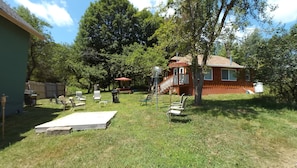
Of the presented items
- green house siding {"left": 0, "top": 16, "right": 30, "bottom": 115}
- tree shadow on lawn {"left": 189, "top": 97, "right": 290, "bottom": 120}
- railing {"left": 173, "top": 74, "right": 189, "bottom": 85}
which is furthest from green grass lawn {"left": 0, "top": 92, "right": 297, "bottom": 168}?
railing {"left": 173, "top": 74, "right": 189, "bottom": 85}

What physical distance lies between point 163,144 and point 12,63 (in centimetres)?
934

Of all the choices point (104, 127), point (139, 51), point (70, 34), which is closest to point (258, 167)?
point (104, 127)

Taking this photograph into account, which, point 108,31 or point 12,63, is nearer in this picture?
point 12,63

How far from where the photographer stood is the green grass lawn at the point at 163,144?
5.39m

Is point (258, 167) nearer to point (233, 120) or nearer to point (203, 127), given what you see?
point (203, 127)

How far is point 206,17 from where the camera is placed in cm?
1217

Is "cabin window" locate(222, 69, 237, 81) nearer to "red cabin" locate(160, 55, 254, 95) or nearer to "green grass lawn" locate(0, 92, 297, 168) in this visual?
"red cabin" locate(160, 55, 254, 95)

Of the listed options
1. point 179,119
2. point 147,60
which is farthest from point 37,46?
point 179,119

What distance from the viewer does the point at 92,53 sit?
100ft

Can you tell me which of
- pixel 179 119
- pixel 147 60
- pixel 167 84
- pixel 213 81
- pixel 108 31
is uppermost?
pixel 108 31

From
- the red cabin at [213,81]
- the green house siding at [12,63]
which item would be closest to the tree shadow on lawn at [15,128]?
the green house siding at [12,63]

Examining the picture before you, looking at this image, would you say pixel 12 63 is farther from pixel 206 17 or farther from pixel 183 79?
pixel 183 79

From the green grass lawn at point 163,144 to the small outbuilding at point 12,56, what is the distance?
7.39 feet

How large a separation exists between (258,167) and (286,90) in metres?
10.1
